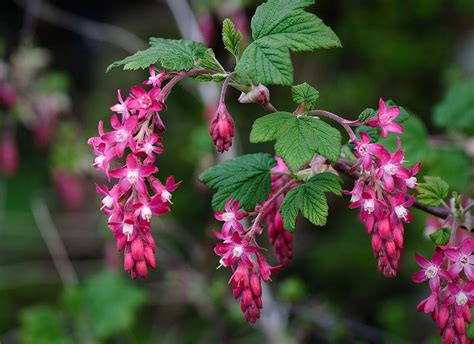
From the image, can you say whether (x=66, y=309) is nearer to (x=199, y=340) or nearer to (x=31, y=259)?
(x=199, y=340)

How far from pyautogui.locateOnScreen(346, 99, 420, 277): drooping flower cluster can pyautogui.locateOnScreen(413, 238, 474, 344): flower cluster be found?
0.07m

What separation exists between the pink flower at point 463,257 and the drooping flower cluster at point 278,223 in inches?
12.0

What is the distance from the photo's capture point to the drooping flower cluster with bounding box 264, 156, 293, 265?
3.93 ft

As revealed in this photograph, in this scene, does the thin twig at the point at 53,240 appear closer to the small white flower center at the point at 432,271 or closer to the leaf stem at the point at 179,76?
the leaf stem at the point at 179,76

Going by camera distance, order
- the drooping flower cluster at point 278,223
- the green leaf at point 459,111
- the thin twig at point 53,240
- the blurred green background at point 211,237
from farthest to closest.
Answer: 1. the thin twig at point 53,240
2. the blurred green background at point 211,237
3. the green leaf at point 459,111
4. the drooping flower cluster at point 278,223

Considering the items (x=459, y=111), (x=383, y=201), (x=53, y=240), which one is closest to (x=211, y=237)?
(x=53, y=240)

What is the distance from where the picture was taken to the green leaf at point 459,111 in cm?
199

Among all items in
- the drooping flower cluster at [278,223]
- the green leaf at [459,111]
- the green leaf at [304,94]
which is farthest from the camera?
the green leaf at [459,111]

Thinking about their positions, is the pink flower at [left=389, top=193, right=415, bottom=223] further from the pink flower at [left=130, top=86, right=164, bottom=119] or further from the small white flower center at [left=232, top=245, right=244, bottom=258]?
the pink flower at [left=130, top=86, right=164, bottom=119]

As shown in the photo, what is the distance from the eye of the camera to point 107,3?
4.36 m

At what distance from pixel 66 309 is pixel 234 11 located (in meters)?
1.58

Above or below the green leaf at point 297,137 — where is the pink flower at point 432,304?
below

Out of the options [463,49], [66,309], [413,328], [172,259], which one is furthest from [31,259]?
[463,49]

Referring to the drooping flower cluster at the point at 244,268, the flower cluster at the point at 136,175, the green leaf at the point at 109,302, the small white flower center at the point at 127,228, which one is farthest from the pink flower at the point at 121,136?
the green leaf at the point at 109,302
